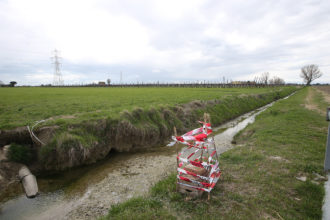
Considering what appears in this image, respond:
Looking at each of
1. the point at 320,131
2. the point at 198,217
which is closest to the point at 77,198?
the point at 198,217

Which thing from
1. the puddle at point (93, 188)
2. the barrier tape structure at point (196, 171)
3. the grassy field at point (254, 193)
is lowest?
the puddle at point (93, 188)

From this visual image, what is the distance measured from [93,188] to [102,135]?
3795mm

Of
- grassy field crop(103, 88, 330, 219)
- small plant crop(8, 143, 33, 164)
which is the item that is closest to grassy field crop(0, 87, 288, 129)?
small plant crop(8, 143, 33, 164)

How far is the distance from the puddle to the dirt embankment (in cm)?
72

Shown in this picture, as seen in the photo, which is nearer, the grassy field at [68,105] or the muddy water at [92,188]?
the muddy water at [92,188]

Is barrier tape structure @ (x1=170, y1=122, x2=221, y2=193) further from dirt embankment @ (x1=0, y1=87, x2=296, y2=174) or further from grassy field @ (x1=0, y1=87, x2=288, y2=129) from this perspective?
grassy field @ (x1=0, y1=87, x2=288, y2=129)

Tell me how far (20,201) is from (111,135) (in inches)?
196

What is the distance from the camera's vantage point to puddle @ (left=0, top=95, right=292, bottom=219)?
5.54 meters

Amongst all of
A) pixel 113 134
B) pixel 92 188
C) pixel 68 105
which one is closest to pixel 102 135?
pixel 113 134

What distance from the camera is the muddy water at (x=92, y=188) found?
5.55 meters

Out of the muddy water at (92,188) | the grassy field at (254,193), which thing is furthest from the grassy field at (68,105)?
the grassy field at (254,193)

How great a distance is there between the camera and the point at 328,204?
13.8 ft

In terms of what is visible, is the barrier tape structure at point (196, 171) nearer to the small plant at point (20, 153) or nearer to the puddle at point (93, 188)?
the puddle at point (93, 188)

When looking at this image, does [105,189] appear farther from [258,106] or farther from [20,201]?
[258,106]
